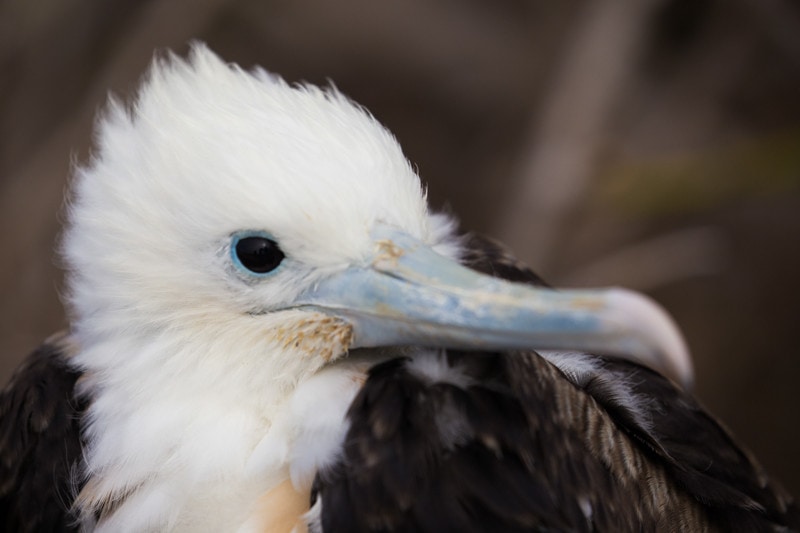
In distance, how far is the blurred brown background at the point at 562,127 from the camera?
3.38m

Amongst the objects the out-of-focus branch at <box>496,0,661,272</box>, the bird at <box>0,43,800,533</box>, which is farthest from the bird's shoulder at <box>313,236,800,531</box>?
the out-of-focus branch at <box>496,0,661,272</box>

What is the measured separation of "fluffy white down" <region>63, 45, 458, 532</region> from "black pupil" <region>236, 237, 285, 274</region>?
17 millimetres

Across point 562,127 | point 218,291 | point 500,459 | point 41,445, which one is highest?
point 562,127

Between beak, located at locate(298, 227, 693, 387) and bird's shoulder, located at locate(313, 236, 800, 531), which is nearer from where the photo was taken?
beak, located at locate(298, 227, 693, 387)

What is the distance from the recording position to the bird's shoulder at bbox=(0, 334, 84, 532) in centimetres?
169

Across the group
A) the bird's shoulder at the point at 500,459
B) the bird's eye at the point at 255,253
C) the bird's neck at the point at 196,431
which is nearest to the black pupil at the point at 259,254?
the bird's eye at the point at 255,253

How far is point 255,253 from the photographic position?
5.01 ft

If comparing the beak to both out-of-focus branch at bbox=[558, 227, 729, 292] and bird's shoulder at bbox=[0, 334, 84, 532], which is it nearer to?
bird's shoulder at bbox=[0, 334, 84, 532]

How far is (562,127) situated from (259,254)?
1985 mm

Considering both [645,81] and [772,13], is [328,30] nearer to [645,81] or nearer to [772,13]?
[645,81]

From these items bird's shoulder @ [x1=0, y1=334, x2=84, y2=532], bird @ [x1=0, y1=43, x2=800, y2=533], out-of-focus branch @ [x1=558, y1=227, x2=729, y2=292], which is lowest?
bird's shoulder @ [x1=0, y1=334, x2=84, y2=532]

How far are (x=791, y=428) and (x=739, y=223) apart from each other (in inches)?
31.6

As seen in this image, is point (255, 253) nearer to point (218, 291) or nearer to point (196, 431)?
point (218, 291)

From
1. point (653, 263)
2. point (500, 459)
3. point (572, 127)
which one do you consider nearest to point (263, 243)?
point (500, 459)
